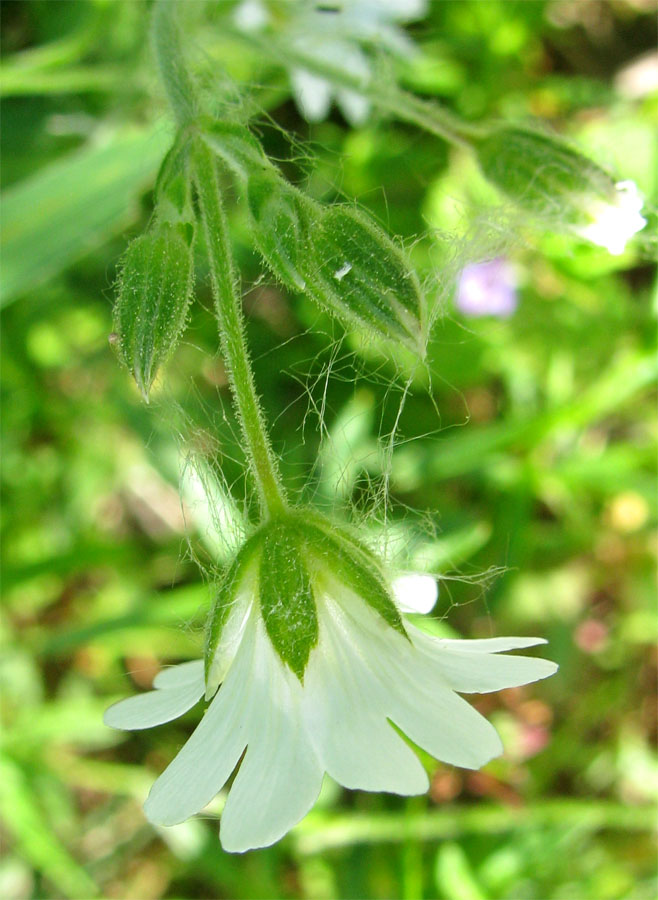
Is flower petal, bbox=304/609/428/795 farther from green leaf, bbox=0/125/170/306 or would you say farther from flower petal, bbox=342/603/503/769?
green leaf, bbox=0/125/170/306

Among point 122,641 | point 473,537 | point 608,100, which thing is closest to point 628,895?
point 473,537

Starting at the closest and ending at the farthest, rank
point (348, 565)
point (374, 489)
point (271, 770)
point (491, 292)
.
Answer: point (271, 770), point (348, 565), point (374, 489), point (491, 292)


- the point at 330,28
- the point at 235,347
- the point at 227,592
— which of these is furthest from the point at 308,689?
the point at 330,28

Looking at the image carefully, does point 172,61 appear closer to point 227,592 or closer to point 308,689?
point 227,592

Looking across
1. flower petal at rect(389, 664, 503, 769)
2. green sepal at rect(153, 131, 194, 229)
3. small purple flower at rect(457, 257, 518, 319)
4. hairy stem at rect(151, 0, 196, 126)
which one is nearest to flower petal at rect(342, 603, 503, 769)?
flower petal at rect(389, 664, 503, 769)

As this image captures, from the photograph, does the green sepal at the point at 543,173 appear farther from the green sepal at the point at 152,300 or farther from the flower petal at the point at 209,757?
the flower petal at the point at 209,757

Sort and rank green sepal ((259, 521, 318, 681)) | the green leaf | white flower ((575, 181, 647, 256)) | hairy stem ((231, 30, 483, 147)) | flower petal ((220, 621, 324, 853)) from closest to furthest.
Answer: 1. flower petal ((220, 621, 324, 853))
2. green sepal ((259, 521, 318, 681))
3. white flower ((575, 181, 647, 256))
4. hairy stem ((231, 30, 483, 147))
5. the green leaf

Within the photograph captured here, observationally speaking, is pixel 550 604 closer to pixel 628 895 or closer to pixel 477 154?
pixel 628 895
